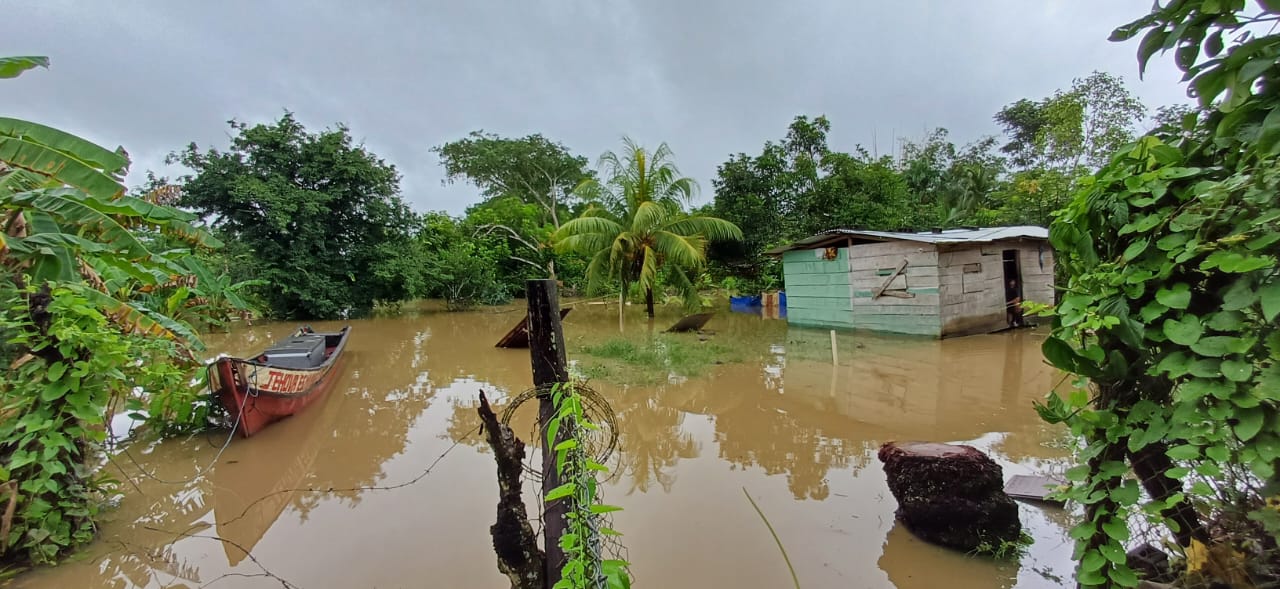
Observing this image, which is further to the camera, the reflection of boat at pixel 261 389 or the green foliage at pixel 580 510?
the reflection of boat at pixel 261 389

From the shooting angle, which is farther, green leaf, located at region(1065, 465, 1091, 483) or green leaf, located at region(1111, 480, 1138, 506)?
green leaf, located at region(1065, 465, 1091, 483)

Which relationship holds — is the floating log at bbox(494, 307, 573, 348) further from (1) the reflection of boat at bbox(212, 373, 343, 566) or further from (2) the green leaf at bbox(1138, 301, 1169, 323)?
(2) the green leaf at bbox(1138, 301, 1169, 323)

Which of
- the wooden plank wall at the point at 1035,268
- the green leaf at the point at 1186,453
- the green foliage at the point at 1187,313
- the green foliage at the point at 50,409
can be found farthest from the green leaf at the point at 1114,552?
the wooden plank wall at the point at 1035,268

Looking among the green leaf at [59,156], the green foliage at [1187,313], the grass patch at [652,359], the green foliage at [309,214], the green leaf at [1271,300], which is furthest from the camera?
the green foliage at [309,214]

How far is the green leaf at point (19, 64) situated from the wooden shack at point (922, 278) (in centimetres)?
1216

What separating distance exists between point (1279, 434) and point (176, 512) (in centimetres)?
648

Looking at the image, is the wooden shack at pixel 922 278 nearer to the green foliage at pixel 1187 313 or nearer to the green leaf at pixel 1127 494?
the green foliage at pixel 1187 313

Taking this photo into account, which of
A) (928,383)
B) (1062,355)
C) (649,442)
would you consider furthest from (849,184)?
(1062,355)

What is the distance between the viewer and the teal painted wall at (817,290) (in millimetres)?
12289

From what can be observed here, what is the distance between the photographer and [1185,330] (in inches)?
55.2

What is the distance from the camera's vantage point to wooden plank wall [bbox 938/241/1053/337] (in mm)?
10359

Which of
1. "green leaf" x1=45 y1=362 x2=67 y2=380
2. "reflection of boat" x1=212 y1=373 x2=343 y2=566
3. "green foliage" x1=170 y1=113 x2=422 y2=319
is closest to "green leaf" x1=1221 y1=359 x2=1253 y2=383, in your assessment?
"reflection of boat" x1=212 y1=373 x2=343 y2=566

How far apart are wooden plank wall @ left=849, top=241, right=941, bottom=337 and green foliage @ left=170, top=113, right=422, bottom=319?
48.3 feet

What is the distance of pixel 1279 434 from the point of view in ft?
4.17
